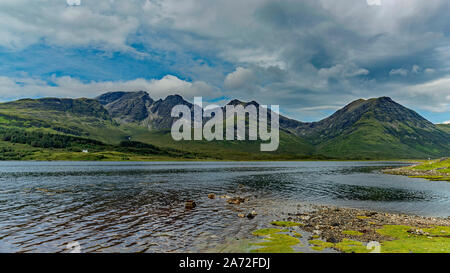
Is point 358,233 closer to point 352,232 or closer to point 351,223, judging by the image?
point 352,232

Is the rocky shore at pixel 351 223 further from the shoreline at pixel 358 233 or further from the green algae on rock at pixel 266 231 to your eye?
the green algae on rock at pixel 266 231

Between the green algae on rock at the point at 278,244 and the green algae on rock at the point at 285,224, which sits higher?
the green algae on rock at the point at 278,244

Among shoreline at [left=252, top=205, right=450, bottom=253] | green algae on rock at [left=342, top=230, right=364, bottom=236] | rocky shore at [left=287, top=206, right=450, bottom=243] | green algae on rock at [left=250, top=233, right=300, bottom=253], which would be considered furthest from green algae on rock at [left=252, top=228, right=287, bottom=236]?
green algae on rock at [left=342, top=230, right=364, bottom=236]

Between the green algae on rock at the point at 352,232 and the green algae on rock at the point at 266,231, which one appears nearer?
the green algae on rock at the point at 352,232

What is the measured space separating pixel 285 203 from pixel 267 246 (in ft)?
92.6

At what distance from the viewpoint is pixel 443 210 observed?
46062 mm

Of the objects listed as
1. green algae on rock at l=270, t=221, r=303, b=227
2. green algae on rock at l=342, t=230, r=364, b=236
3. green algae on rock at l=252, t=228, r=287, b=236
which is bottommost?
green algae on rock at l=270, t=221, r=303, b=227

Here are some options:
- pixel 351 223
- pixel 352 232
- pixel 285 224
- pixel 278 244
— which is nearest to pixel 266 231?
pixel 285 224

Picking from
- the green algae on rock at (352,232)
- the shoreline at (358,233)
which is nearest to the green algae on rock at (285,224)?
the shoreline at (358,233)

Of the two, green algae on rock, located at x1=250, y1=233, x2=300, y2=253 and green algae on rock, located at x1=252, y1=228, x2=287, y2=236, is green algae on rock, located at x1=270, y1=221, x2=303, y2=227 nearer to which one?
green algae on rock, located at x1=252, y1=228, x2=287, y2=236
